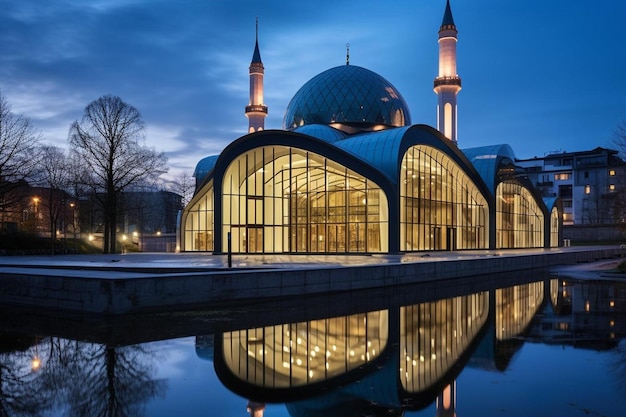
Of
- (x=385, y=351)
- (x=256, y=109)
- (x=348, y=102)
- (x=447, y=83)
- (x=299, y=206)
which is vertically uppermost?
(x=447, y=83)

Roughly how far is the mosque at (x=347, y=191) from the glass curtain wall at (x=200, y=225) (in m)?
0.09

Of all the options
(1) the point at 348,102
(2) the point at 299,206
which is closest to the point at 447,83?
(1) the point at 348,102

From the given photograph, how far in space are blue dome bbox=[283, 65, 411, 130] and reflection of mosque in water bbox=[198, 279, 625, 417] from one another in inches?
1535

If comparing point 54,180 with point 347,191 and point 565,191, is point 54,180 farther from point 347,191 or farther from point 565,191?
point 565,191

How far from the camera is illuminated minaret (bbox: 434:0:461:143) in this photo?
2261 inches

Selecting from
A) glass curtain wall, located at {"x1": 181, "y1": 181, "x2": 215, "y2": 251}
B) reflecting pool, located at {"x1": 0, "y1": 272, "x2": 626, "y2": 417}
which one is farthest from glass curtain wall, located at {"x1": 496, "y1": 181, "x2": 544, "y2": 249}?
reflecting pool, located at {"x1": 0, "y1": 272, "x2": 626, "y2": 417}

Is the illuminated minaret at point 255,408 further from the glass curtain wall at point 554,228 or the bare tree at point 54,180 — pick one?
the glass curtain wall at point 554,228

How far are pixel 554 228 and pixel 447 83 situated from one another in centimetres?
2716

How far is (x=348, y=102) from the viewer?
55.6 m

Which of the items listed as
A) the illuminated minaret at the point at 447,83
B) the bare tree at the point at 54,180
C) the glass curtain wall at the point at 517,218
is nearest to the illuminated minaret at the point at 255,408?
the bare tree at the point at 54,180

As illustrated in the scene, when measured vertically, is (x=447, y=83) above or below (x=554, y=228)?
above

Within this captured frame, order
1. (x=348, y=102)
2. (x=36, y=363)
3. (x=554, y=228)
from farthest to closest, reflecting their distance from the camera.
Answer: (x=554, y=228)
(x=348, y=102)
(x=36, y=363)

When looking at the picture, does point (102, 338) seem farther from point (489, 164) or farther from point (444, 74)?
point (444, 74)

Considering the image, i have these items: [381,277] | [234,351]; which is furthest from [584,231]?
[234,351]
